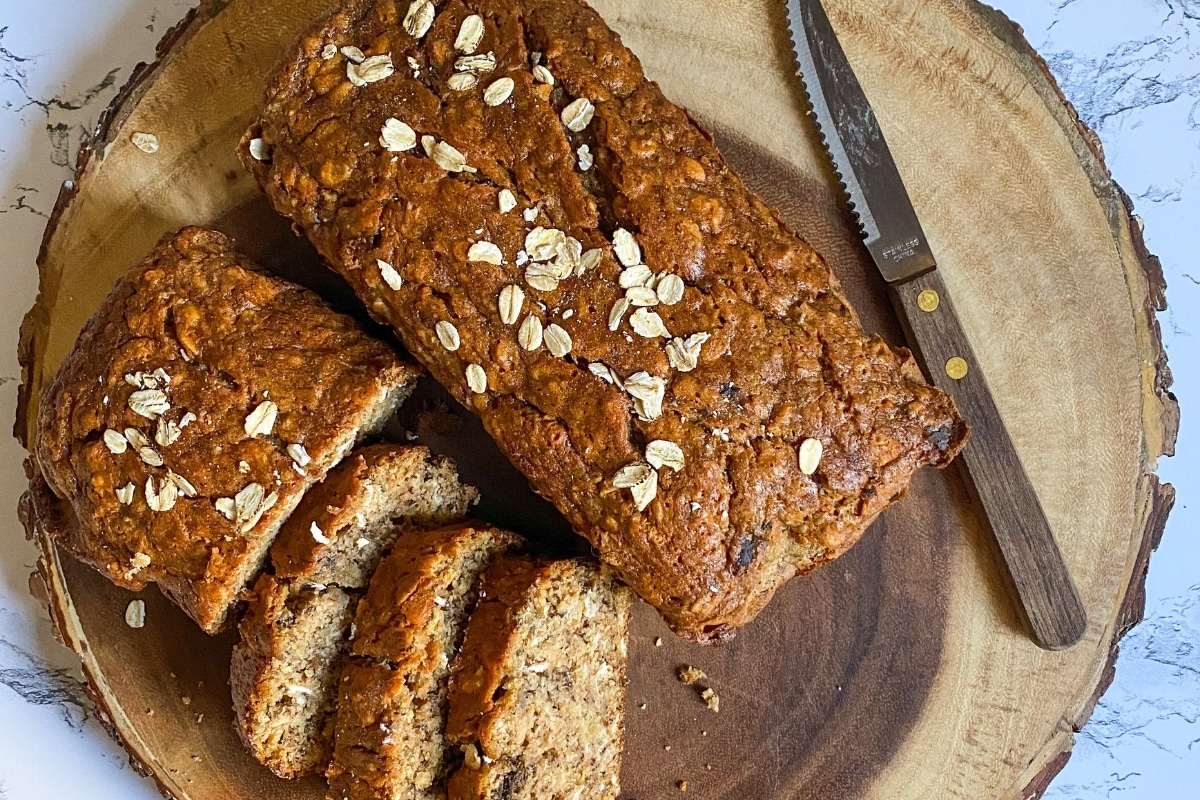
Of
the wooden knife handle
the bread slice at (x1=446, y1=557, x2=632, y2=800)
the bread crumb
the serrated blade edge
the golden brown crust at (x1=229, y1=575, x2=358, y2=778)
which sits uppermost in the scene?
the serrated blade edge

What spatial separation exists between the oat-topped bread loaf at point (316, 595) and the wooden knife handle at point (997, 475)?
4.72 feet

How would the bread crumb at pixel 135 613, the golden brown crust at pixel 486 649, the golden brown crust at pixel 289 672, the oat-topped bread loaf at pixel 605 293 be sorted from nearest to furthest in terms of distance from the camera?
1. the oat-topped bread loaf at pixel 605 293
2. the golden brown crust at pixel 486 649
3. the golden brown crust at pixel 289 672
4. the bread crumb at pixel 135 613

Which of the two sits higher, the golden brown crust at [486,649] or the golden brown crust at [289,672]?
the golden brown crust at [486,649]

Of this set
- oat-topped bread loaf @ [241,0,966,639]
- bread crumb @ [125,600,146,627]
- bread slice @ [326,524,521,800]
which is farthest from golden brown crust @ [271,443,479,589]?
bread crumb @ [125,600,146,627]

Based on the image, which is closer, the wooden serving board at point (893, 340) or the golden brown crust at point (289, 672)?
the golden brown crust at point (289, 672)

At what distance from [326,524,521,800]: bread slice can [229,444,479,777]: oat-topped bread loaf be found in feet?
0.38

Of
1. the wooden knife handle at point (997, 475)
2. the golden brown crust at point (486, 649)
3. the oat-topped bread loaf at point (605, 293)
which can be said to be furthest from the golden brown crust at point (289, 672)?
the wooden knife handle at point (997, 475)

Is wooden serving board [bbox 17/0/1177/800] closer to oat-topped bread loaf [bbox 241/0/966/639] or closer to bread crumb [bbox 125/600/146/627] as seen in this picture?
bread crumb [bbox 125/600/146/627]

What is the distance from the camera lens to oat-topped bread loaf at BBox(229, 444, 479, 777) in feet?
7.06

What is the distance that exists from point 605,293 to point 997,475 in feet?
4.37

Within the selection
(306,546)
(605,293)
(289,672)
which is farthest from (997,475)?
(289,672)

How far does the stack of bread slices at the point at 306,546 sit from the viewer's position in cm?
208

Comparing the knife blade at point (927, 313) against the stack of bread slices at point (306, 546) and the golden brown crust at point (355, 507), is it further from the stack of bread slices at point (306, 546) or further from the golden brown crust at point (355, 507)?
the golden brown crust at point (355, 507)

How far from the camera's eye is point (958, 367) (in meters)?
2.43
